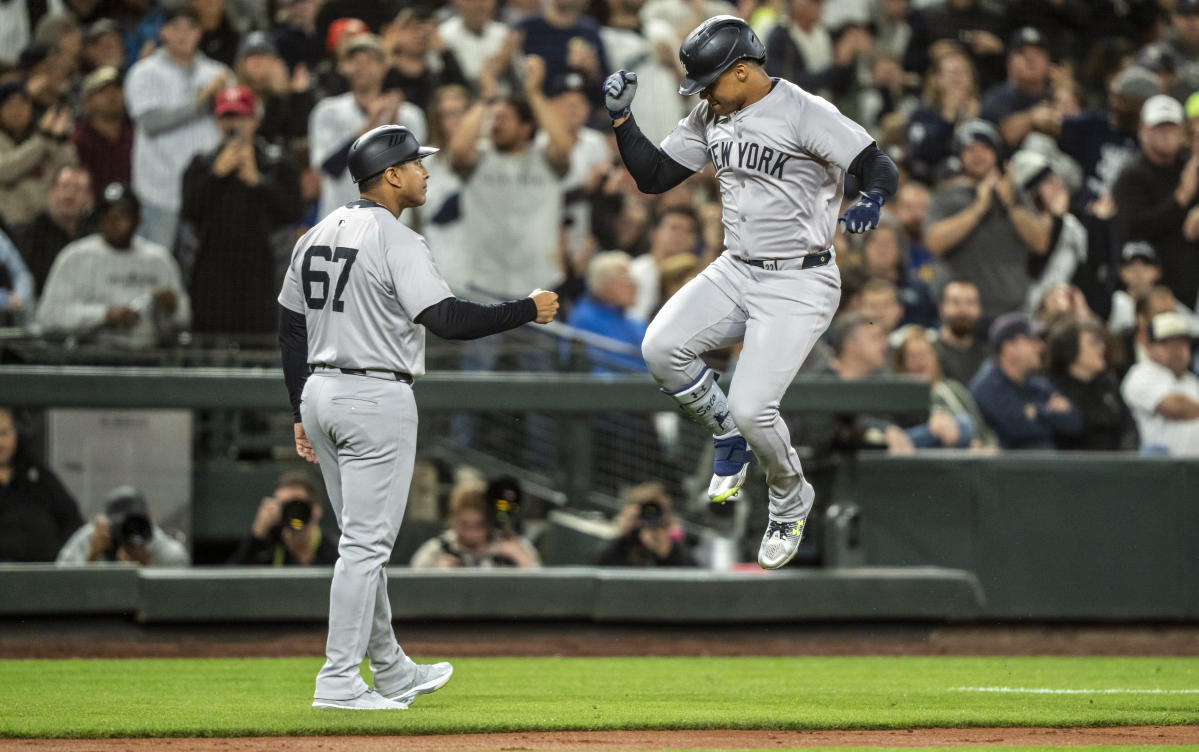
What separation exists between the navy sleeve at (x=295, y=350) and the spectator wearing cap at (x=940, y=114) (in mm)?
7381

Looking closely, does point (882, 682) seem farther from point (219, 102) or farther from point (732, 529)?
point (219, 102)

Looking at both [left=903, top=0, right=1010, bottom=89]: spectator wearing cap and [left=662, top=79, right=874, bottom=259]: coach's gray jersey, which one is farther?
[left=903, top=0, right=1010, bottom=89]: spectator wearing cap

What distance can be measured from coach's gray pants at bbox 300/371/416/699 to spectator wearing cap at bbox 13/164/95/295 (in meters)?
4.97

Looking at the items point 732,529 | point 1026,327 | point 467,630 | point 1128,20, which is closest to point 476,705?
point 467,630

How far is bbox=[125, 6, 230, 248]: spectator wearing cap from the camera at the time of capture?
11078 mm

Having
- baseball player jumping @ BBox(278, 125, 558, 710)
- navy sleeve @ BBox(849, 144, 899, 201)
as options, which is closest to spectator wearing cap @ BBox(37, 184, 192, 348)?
baseball player jumping @ BBox(278, 125, 558, 710)

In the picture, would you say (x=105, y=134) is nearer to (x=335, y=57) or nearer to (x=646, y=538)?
(x=335, y=57)

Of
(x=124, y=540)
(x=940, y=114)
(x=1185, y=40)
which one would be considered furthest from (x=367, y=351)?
(x=1185, y=40)

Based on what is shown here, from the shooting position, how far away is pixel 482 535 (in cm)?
985

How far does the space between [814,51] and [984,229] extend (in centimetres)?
290

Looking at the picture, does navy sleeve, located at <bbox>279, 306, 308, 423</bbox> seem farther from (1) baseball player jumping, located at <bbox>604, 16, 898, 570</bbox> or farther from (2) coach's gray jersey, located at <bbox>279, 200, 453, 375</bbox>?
(1) baseball player jumping, located at <bbox>604, 16, 898, 570</bbox>

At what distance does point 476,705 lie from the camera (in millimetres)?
6820

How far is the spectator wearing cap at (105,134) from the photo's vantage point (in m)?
11.2

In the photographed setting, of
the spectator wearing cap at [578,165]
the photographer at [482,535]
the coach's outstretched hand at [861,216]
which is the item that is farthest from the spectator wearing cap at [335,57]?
the coach's outstretched hand at [861,216]
